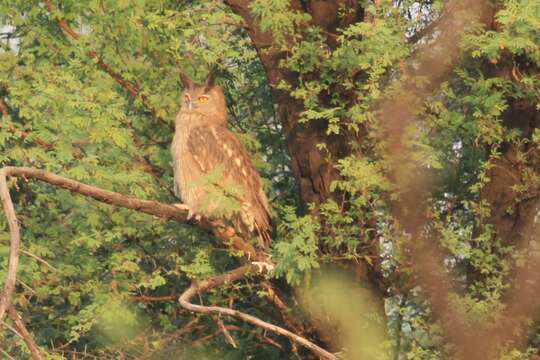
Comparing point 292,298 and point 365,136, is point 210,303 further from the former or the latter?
point 365,136

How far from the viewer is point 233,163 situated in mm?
9234

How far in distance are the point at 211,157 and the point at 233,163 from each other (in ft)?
1.30

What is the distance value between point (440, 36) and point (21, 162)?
3205 mm

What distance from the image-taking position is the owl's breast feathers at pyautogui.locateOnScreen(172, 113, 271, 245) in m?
9.06

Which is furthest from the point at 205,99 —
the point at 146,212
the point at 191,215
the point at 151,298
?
the point at 146,212

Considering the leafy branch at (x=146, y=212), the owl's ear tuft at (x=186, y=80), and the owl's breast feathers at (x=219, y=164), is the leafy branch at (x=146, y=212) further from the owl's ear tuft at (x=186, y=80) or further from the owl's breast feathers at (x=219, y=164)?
the owl's ear tuft at (x=186, y=80)

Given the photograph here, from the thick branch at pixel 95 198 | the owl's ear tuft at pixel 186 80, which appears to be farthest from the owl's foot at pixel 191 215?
the owl's ear tuft at pixel 186 80

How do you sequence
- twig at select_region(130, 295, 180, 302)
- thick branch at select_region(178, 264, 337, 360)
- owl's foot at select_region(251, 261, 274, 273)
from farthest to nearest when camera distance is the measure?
twig at select_region(130, 295, 180, 302) → owl's foot at select_region(251, 261, 274, 273) → thick branch at select_region(178, 264, 337, 360)

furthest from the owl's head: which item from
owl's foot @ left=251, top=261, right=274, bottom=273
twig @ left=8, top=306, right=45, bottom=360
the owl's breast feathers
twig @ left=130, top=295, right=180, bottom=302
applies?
twig @ left=8, top=306, right=45, bottom=360

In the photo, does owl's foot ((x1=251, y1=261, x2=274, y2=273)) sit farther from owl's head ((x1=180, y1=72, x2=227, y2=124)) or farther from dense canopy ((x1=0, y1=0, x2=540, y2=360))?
owl's head ((x1=180, y1=72, x2=227, y2=124))

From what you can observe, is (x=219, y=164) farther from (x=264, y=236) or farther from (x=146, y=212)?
(x=146, y=212)

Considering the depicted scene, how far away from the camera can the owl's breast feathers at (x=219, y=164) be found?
29.7ft

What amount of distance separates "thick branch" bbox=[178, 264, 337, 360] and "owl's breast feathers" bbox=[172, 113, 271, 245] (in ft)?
2.52

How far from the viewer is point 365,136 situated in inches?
338
